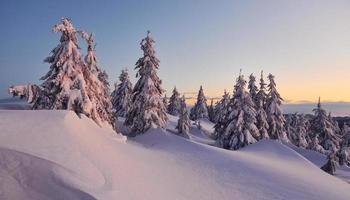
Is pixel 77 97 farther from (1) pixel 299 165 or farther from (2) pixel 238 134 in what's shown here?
(2) pixel 238 134

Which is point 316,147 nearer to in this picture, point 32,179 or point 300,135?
point 300,135

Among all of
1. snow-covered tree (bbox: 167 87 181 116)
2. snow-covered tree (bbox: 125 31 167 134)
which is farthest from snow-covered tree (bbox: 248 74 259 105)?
Answer: snow-covered tree (bbox: 167 87 181 116)

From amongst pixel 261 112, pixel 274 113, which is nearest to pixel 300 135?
pixel 274 113

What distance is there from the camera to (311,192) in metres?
13.5

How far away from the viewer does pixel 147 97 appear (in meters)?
33.8

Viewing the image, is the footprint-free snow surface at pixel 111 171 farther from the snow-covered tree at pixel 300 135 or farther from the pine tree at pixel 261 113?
the snow-covered tree at pixel 300 135

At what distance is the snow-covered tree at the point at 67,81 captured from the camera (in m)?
23.3

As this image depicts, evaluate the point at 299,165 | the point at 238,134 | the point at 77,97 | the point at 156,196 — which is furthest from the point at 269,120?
the point at 156,196

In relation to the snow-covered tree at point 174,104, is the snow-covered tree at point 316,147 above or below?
below

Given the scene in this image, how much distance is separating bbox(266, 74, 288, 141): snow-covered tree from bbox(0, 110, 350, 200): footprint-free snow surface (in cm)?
2969

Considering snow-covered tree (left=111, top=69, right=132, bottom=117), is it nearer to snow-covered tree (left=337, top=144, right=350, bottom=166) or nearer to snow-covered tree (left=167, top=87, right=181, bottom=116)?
snow-covered tree (left=167, top=87, right=181, bottom=116)

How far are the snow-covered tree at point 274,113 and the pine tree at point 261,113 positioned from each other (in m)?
0.82

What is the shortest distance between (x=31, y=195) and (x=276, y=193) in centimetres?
847

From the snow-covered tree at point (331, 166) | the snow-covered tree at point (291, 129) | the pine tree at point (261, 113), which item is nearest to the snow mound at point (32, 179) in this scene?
the snow-covered tree at point (331, 166)
